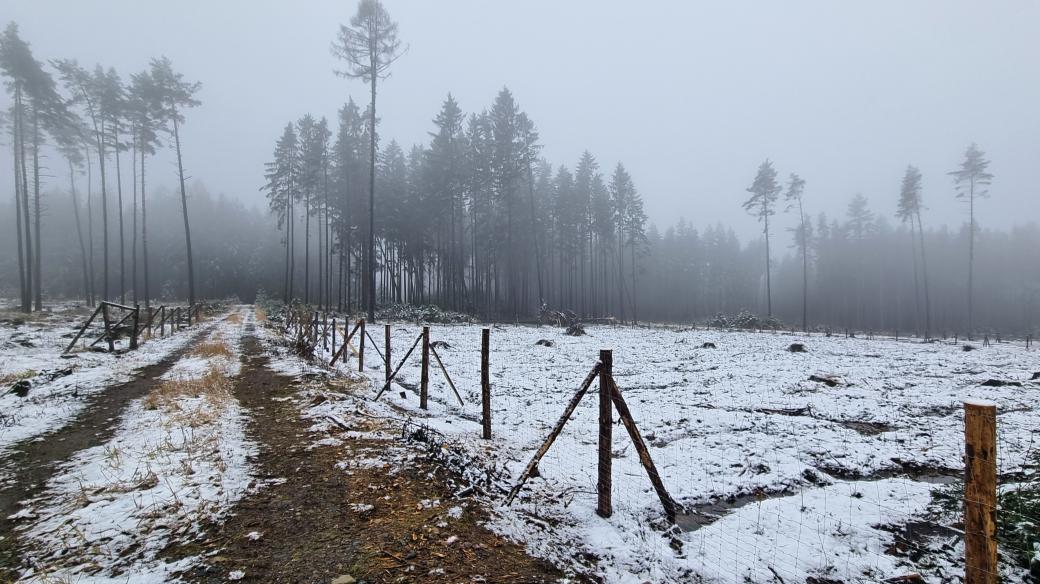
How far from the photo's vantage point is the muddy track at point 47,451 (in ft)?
11.8

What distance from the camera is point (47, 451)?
5734 mm

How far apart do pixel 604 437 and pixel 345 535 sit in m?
2.71

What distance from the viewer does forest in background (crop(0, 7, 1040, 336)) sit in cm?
3062

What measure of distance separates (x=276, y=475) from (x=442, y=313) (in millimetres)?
26457

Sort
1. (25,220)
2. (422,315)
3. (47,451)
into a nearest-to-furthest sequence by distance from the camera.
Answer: (47,451) → (25,220) → (422,315)

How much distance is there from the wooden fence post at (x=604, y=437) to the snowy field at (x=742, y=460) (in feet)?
0.49

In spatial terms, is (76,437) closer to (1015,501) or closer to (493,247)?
(1015,501)

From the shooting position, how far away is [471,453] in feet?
19.1

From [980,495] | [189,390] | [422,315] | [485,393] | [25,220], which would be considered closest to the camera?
[980,495]

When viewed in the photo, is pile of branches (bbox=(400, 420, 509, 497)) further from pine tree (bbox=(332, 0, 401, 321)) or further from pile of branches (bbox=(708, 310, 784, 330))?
pile of branches (bbox=(708, 310, 784, 330))

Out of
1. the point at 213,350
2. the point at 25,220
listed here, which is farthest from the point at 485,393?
the point at 25,220

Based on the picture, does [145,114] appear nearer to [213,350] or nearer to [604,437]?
[213,350]

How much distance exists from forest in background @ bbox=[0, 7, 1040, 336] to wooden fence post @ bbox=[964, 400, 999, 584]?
26.6m

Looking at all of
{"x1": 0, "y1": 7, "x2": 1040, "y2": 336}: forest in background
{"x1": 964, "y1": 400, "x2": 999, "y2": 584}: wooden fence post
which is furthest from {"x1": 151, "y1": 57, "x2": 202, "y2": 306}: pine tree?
{"x1": 964, "y1": 400, "x2": 999, "y2": 584}: wooden fence post
